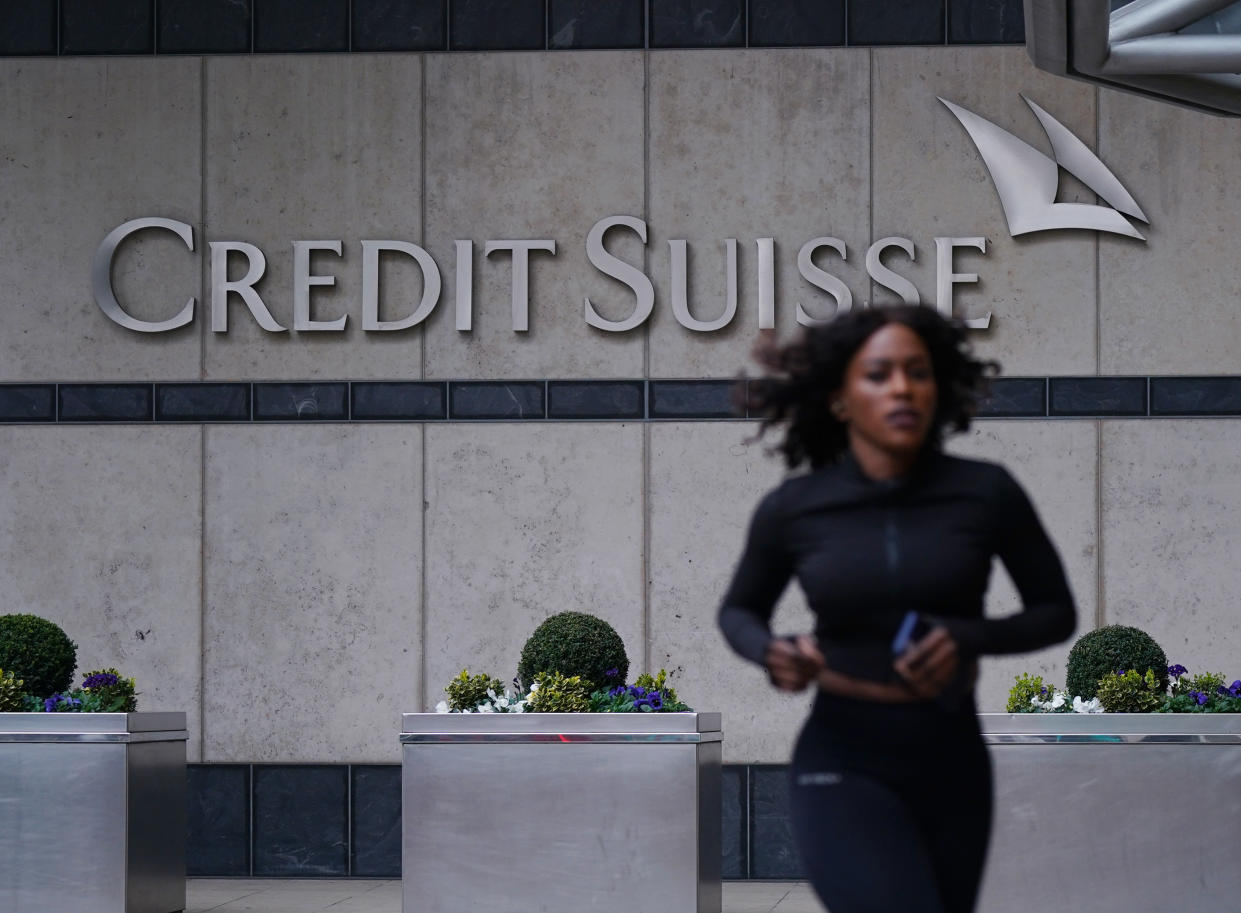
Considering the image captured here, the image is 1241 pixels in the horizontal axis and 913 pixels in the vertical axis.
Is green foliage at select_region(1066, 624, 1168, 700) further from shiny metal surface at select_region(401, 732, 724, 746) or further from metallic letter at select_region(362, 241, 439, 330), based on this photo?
metallic letter at select_region(362, 241, 439, 330)

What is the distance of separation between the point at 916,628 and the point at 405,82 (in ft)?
33.5

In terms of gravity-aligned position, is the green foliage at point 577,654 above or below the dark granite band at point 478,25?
below

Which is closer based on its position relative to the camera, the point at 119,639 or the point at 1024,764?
the point at 1024,764

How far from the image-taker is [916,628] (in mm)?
3566

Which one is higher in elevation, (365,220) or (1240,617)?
(365,220)

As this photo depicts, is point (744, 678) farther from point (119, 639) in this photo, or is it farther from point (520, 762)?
point (119, 639)

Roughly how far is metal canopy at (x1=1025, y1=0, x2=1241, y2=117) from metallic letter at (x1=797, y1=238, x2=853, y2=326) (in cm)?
407

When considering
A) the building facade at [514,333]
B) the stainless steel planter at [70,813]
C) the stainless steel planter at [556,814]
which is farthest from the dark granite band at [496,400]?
the stainless steel planter at [556,814]

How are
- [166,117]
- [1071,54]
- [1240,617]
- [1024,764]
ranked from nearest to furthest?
[1071,54] → [1024,764] → [1240,617] → [166,117]

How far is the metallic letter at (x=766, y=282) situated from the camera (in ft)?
41.9

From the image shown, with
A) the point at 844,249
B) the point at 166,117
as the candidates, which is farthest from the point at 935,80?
the point at 166,117

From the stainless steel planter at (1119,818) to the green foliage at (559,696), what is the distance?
2.15 metres

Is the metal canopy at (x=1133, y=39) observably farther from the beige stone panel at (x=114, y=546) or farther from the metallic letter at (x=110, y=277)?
the beige stone panel at (x=114, y=546)

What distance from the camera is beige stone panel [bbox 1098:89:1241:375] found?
12594 mm
